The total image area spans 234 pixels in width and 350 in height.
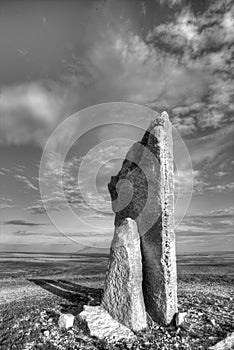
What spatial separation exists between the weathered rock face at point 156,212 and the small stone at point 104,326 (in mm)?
1448

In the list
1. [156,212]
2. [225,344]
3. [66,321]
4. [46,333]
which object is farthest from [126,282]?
[225,344]

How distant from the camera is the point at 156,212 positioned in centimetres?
880

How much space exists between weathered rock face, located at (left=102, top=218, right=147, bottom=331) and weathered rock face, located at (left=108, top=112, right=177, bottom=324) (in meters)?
0.45

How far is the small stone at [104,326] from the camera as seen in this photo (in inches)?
294

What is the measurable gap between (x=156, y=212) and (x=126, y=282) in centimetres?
258

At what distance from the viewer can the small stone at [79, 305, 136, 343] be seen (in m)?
7.48

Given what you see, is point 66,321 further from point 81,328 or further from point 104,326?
point 104,326

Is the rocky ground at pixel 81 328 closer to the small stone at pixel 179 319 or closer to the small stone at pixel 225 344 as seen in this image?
the small stone at pixel 179 319

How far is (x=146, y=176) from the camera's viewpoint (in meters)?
9.33

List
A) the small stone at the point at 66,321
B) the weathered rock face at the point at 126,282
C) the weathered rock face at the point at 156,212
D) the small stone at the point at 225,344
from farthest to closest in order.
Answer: the weathered rock face at the point at 156,212, the weathered rock face at the point at 126,282, the small stone at the point at 66,321, the small stone at the point at 225,344

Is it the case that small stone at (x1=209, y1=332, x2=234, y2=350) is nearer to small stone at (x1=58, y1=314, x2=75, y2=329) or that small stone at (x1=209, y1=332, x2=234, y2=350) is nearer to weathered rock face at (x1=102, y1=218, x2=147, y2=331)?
weathered rock face at (x1=102, y1=218, x2=147, y2=331)

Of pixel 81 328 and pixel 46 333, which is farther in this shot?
pixel 81 328

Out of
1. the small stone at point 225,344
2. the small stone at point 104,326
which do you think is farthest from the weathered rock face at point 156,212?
the small stone at point 225,344

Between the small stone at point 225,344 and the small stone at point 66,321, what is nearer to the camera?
the small stone at point 225,344
